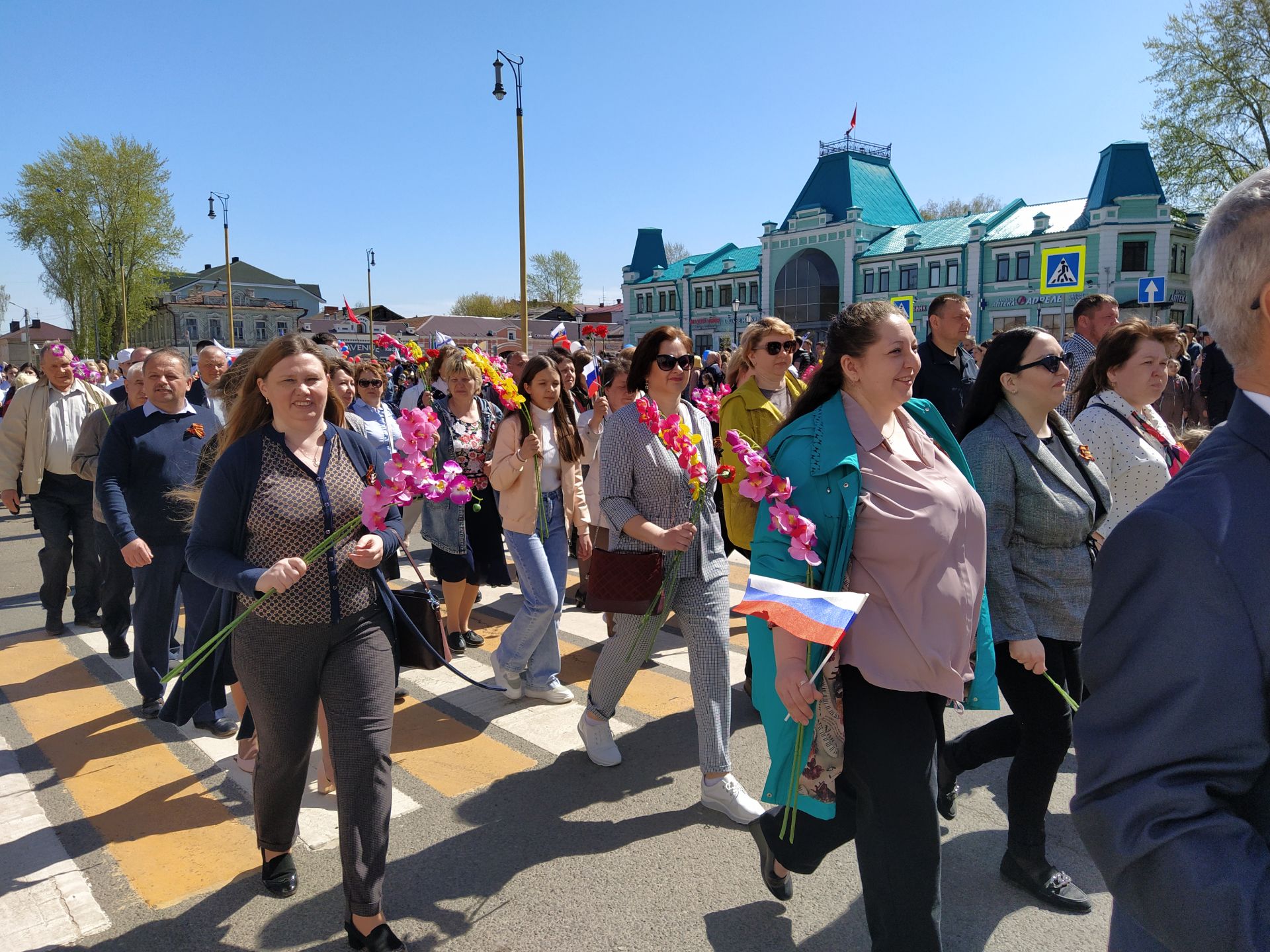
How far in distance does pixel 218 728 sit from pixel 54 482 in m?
3.34

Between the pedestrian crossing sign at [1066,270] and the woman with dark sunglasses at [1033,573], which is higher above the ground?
the pedestrian crossing sign at [1066,270]

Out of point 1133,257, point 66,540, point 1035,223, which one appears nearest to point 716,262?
point 1035,223

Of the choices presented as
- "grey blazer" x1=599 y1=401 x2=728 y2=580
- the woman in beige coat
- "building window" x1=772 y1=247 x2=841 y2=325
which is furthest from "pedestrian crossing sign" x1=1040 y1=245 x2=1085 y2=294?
"building window" x1=772 y1=247 x2=841 y2=325

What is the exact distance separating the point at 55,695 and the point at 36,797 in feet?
5.34

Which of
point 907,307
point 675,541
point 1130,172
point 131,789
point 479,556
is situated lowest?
point 131,789

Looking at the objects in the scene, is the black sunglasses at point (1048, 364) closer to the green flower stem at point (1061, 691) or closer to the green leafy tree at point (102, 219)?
the green flower stem at point (1061, 691)

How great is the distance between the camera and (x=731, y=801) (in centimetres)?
376

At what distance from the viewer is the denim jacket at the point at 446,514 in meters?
6.00

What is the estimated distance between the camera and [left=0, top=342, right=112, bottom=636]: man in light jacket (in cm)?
688

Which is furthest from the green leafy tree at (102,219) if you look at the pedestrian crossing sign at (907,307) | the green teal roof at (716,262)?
the pedestrian crossing sign at (907,307)

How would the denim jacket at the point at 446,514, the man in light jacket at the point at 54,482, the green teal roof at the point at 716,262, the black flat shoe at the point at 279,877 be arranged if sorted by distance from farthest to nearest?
1. the green teal roof at the point at 716,262
2. the man in light jacket at the point at 54,482
3. the denim jacket at the point at 446,514
4. the black flat shoe at the point at 279,877

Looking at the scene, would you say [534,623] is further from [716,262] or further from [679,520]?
[716,262]

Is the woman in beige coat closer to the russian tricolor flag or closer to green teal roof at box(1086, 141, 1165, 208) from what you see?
the russian tricolor flag

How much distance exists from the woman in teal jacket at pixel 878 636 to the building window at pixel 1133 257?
44117 millimetres
